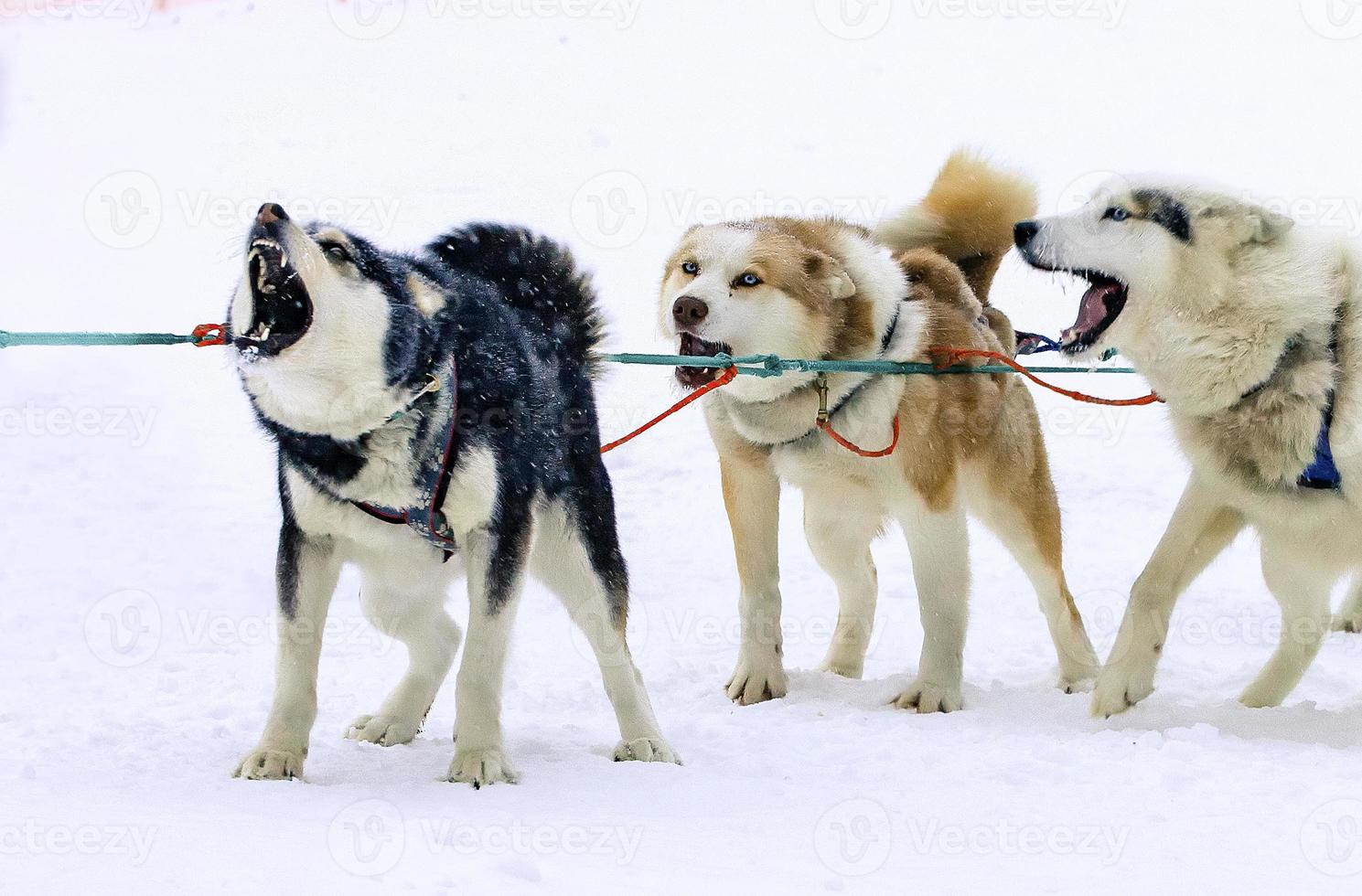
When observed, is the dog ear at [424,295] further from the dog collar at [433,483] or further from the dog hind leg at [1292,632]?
the dog hind leg at [1292,632]

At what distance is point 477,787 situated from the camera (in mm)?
2885

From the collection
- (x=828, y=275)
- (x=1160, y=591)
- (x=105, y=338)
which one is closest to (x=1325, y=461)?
(x=1160, y=591)

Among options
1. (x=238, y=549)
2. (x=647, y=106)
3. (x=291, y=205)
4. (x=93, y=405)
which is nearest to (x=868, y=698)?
(x=238, y=549)

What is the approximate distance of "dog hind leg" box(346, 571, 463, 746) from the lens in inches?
138

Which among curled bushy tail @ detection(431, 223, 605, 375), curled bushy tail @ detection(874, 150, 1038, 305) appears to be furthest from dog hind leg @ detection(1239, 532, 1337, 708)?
curled bushy tail @ detection(431, 223, 605, 375)

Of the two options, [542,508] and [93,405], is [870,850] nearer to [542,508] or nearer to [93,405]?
[542,508]

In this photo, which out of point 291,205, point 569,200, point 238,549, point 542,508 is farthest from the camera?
point 569,200

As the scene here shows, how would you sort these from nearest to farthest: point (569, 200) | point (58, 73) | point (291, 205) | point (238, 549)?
1. point (238, 549)
2. point (291, 205)
3. point (569, 200)
4. point (58, 73)

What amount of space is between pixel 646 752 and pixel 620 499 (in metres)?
4.23

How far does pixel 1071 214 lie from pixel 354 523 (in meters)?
1.97

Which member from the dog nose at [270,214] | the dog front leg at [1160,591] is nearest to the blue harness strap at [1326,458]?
the dog front leg at [1160,591]

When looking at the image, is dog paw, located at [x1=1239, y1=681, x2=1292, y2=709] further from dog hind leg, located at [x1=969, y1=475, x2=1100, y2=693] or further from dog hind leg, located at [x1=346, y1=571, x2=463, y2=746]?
dog hind leg, located at [x1=346, y1=571, x2=463, y2=746]

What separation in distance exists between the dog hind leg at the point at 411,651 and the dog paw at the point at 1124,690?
1.76 m

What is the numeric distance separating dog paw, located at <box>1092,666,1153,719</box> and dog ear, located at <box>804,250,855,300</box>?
130 centimetres
